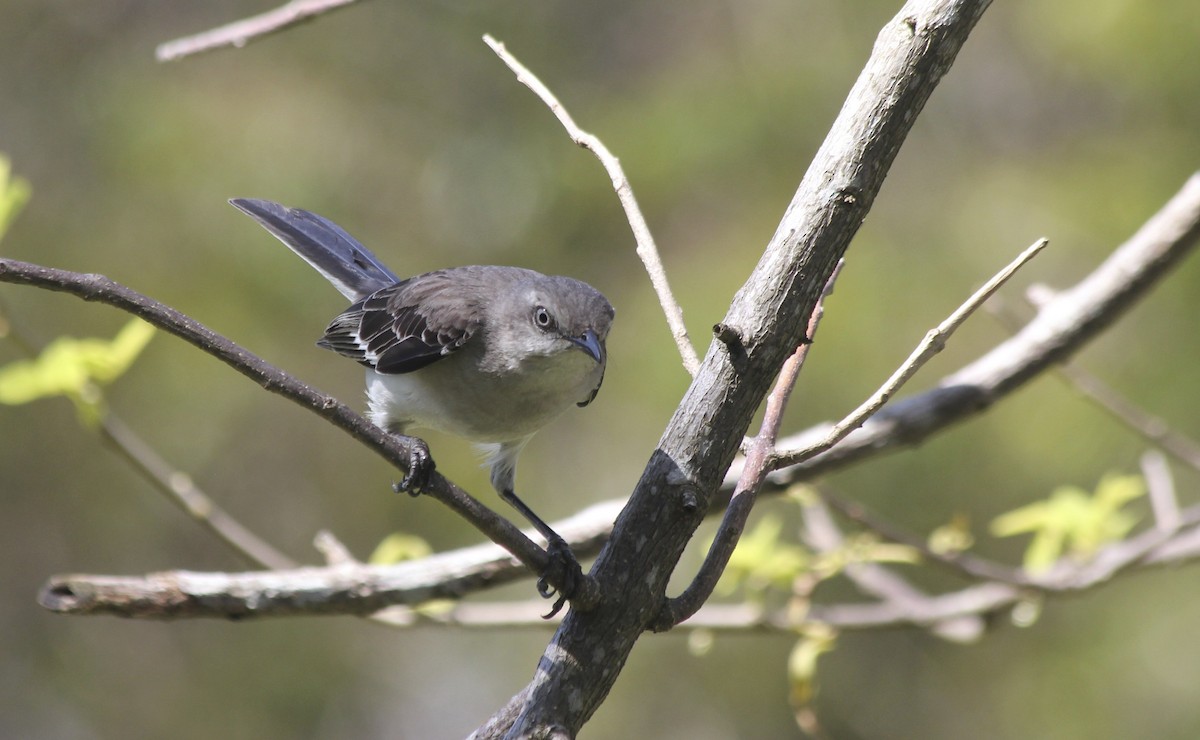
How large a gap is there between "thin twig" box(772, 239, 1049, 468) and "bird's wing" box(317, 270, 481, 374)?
6.48 feet

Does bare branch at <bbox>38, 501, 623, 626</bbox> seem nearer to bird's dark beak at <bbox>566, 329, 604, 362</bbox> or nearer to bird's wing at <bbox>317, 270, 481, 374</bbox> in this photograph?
bird's dark beak at <bbox>566, 329, 604, 362</bbox>

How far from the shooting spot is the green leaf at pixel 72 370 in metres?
3.25

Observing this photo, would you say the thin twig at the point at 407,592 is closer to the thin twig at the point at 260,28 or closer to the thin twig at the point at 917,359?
the thin twig at the point at 917,359

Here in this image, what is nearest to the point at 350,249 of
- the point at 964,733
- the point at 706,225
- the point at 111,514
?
the point at 706,225

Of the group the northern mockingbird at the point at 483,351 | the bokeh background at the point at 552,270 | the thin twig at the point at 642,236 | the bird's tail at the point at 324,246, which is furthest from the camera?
the bokeh background at the point at 552,270

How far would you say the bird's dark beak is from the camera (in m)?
3.60

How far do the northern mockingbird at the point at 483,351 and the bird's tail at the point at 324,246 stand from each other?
0.06 m

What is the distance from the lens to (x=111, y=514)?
27.3ft

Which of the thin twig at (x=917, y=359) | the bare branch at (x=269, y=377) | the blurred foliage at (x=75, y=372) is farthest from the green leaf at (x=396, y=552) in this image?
the thin twig at (x=917, y=359)

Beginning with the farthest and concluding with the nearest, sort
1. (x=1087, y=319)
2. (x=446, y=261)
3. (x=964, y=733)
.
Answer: (x=446, y=261)
(x=964, y=733)
(x=1087, y=319)

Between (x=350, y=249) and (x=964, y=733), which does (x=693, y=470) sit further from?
(x=964, y=733)

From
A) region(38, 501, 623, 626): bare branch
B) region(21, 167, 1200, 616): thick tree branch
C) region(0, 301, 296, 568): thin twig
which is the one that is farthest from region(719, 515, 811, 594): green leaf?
region(0, 301, 296, 568): thin twig

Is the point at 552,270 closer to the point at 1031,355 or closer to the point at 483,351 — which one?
the point at 483,351

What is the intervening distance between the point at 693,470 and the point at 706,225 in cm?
599
